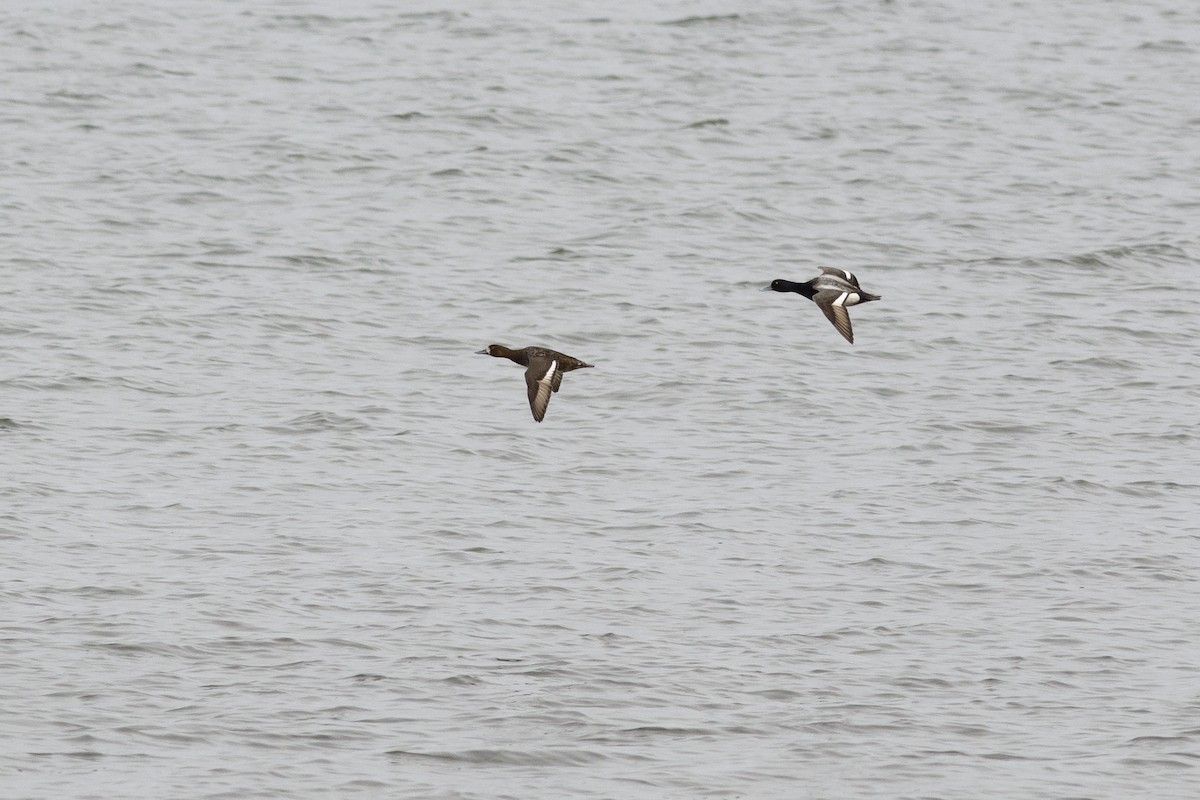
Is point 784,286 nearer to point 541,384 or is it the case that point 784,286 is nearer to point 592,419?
point 592,419

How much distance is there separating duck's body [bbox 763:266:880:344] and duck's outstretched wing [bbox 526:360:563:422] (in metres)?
2.08

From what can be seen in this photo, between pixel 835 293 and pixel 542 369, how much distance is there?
2631 mm

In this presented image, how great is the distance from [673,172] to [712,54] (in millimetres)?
6702

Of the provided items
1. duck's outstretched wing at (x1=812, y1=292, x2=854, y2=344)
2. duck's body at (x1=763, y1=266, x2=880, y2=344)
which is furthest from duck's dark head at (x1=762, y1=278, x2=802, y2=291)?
duck's outstretched wing at (x1=812, y1=292, x2=854, y2=344)

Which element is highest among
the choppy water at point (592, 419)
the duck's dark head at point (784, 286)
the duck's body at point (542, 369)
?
the duck's body at point (542, 369)

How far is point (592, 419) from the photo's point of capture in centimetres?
1981

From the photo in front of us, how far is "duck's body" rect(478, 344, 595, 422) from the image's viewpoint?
48.9ft

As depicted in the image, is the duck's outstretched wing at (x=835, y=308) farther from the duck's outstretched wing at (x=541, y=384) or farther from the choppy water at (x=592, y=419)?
the duck's outstretched wing at (x=541, y=384)

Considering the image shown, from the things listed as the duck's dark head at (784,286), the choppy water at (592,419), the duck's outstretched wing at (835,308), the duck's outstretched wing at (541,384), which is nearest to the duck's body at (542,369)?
the duck's outstretched wing at (541,384)

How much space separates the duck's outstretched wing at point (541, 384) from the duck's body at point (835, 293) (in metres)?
2.08

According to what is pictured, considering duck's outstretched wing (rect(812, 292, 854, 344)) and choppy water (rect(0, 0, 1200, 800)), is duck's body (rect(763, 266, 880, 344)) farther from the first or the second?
choppy water (rect(0, 0, 1200, 800))

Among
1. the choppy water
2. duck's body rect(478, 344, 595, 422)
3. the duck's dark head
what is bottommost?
the choppy water

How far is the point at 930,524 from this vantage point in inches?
677

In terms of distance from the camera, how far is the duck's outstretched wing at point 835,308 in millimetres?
15547
